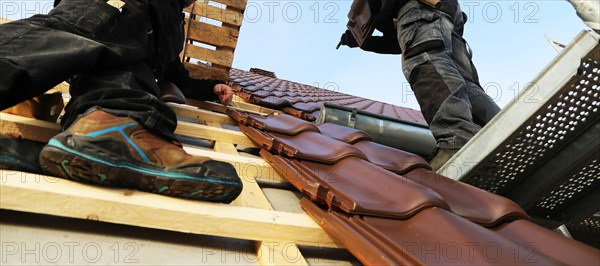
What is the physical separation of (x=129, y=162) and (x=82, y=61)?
0.61 m

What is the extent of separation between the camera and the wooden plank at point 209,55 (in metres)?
4.02

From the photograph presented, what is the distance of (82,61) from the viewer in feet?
5.12

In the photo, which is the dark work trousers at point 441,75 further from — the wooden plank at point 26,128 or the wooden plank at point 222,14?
the wooden plank at point 26,128

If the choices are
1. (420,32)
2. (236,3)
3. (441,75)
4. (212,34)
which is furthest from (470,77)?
(212,34)

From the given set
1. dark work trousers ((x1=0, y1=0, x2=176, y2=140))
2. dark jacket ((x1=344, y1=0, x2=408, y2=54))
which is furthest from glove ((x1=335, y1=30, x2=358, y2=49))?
dark work trousers ((x1=0, y1=0, x2=176, y2=140))

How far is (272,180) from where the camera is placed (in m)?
1.79

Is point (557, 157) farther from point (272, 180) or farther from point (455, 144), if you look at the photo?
point (272, 180)

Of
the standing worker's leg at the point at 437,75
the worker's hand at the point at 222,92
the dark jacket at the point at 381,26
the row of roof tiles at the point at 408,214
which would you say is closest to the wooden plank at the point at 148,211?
the row of roof tiles at the point at 408,214

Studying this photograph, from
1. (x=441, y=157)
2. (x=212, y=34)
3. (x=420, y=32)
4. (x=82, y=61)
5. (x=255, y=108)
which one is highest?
(x=420, y=32)

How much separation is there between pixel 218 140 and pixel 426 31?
62.9 inches

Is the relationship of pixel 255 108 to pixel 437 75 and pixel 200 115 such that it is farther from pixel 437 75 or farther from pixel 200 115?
pixel 437 75

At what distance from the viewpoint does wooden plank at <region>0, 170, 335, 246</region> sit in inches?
40.5

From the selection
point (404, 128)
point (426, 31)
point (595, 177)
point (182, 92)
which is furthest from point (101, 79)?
point (595, 177)

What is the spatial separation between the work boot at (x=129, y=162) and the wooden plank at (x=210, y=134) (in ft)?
2.54
